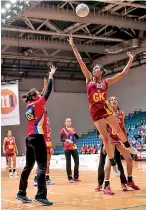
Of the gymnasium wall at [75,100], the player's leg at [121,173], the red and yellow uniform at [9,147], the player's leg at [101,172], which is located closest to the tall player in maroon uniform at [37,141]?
the player's leg at [101,172]

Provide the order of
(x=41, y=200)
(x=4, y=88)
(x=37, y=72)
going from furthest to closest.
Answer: (x=37, y=72)
(x=4, y=88)
(x=41, y=200)

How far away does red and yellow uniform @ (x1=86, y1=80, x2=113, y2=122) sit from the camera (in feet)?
23.4

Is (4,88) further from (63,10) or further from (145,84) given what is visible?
(145,84)

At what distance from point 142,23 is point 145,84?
26.2 feet

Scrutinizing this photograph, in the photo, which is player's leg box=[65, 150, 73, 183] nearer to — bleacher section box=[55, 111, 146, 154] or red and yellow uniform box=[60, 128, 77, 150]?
red and yellow uniform box=[60, 128, 77, 150]

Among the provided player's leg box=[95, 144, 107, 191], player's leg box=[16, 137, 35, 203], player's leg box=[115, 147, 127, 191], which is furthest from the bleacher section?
player's leg box=[16, 137, 35, 203]

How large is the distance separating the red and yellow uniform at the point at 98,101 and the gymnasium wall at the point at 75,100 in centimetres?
2375

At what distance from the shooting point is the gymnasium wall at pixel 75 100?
102 ft

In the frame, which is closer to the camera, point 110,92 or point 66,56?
point 66,56

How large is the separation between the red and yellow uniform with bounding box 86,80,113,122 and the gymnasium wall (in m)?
23.7

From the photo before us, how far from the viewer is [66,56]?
3184 centimetres

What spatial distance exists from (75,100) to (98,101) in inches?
1110

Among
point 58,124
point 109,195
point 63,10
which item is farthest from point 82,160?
point 109,195

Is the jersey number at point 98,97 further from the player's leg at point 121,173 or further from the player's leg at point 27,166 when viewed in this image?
the player's leg at point 121,173
